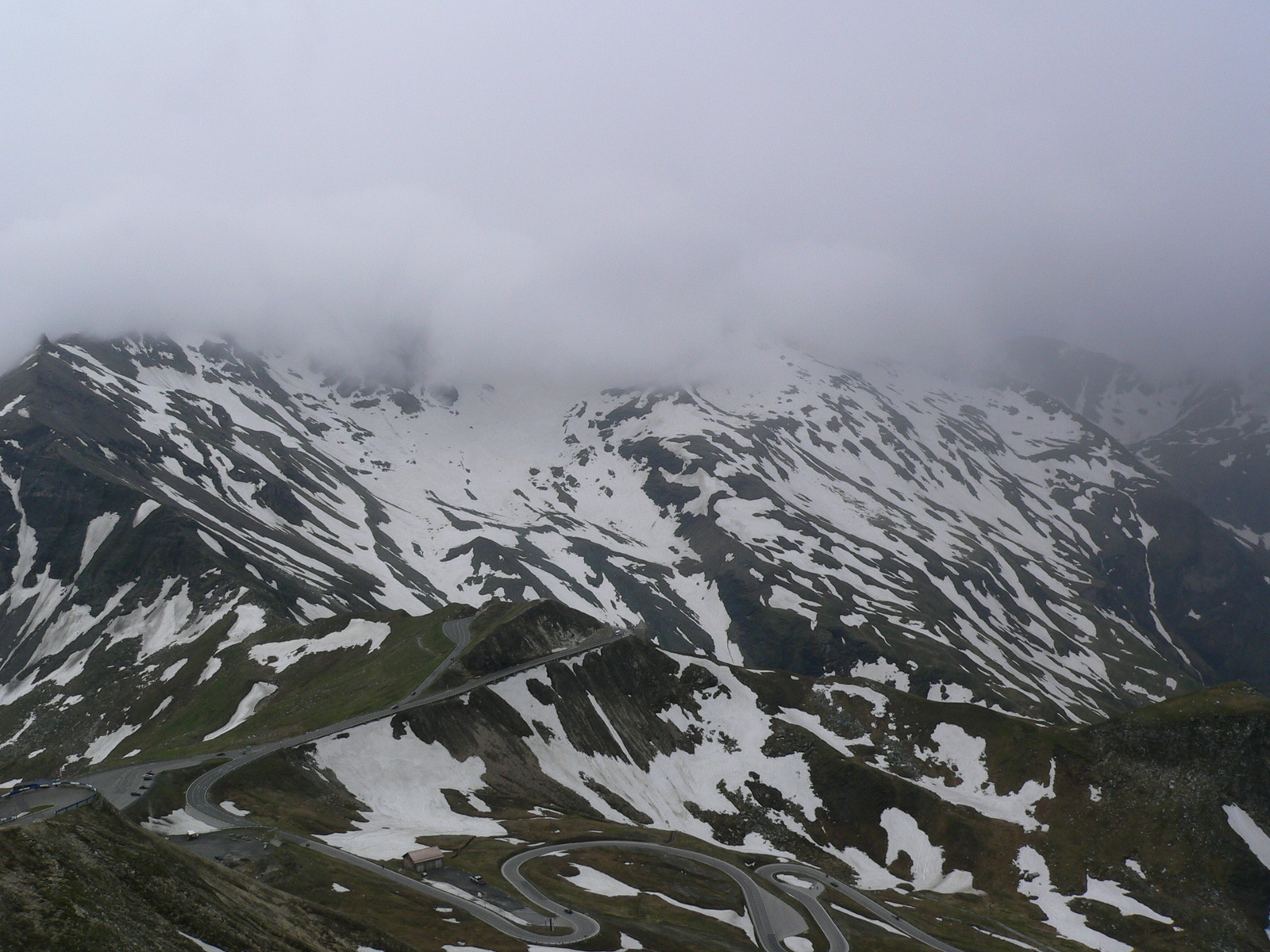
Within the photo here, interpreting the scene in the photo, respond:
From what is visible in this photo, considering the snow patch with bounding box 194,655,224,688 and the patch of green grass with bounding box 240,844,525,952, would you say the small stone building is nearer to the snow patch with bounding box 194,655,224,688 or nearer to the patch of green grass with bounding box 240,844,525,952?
the patch of green grass with bounding box 240,844,525,952

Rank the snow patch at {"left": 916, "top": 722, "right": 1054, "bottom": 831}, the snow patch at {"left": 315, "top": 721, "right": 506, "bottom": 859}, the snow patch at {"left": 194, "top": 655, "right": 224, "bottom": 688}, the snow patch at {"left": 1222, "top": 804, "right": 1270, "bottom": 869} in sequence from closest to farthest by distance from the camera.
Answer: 1. the snow patch at {"left": 315, "top": 721, "right": 506, "bottom": 859}
2. the snow patch at {"left": 1222, "top": 804, "right": 1270, "bottom": 869}
3. the snow patch at {"left": 916, "top": 722, "right": 1054, "bottom": 831}
4. the snow patch at {"left": 194, "top": 655, "right": 224, "bottom": 688}

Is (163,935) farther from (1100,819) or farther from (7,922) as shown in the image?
(1100,819)

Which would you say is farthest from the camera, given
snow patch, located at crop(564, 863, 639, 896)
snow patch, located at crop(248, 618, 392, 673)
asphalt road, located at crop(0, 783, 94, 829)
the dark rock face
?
snow patch, located at crop(248, 618, 392, 673)

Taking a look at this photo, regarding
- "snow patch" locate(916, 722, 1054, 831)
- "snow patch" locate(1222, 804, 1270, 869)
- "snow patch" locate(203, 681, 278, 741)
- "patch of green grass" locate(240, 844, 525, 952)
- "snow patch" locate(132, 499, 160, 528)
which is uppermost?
"patch of green grass" locate(240, 844, 525, 952)

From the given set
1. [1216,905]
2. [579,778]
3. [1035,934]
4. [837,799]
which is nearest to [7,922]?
[579,778]

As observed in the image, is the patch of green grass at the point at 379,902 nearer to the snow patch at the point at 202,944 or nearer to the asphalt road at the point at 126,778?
the asphalt road at the point at 126,778

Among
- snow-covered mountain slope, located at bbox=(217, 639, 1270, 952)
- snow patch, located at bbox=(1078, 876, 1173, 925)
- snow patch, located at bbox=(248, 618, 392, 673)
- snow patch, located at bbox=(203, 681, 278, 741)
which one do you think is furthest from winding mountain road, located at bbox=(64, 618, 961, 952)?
snow patch, located at bbox=(1078, 876, 1173, 925)

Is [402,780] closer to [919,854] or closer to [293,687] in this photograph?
[293,687]
